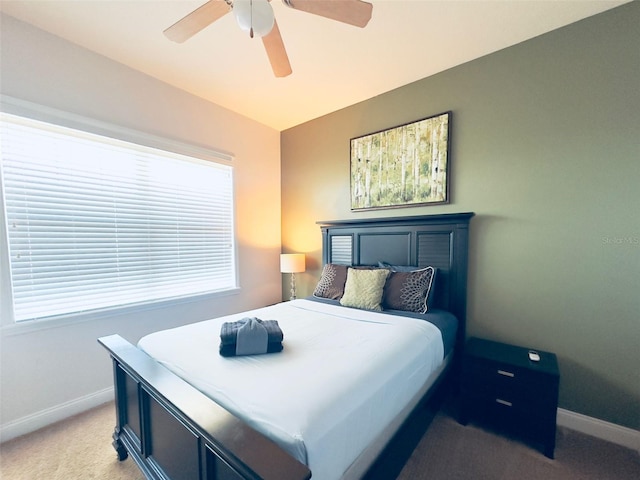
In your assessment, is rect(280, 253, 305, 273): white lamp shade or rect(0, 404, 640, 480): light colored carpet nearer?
rect(0, 404, 640, 480): light colored carpet

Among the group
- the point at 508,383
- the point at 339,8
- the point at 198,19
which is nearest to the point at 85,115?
the point at 198,19

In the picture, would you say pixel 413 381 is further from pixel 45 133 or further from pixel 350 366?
pixel 45 133

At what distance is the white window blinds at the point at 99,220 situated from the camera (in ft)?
6.08

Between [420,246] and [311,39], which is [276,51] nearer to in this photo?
[311,39]

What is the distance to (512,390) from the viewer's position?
1696 mm

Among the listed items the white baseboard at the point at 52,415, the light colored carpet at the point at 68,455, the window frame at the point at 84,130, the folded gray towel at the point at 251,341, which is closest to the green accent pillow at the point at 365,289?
the folded gray towel at the point at 251,341

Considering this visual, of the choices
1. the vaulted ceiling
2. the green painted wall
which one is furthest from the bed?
the vaulted ceiling

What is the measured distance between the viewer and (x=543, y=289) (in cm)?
196

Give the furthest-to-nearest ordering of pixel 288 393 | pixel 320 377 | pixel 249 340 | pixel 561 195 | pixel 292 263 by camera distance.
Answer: pixel 292 263, pixel 561 195, pixel 249 340, pixel 320 377, pixel 288 393

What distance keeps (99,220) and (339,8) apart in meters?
2.34

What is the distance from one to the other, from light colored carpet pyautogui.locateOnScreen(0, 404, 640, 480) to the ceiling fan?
2.50 metres

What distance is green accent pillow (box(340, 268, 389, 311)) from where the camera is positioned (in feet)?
7.22

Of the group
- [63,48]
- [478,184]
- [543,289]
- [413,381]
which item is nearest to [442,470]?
[413,381]

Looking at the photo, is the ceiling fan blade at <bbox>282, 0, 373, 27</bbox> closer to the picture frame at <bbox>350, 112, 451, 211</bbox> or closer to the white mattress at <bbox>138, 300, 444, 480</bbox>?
the picture frame at <bbox>350, 112, 451, 211</bbox>
